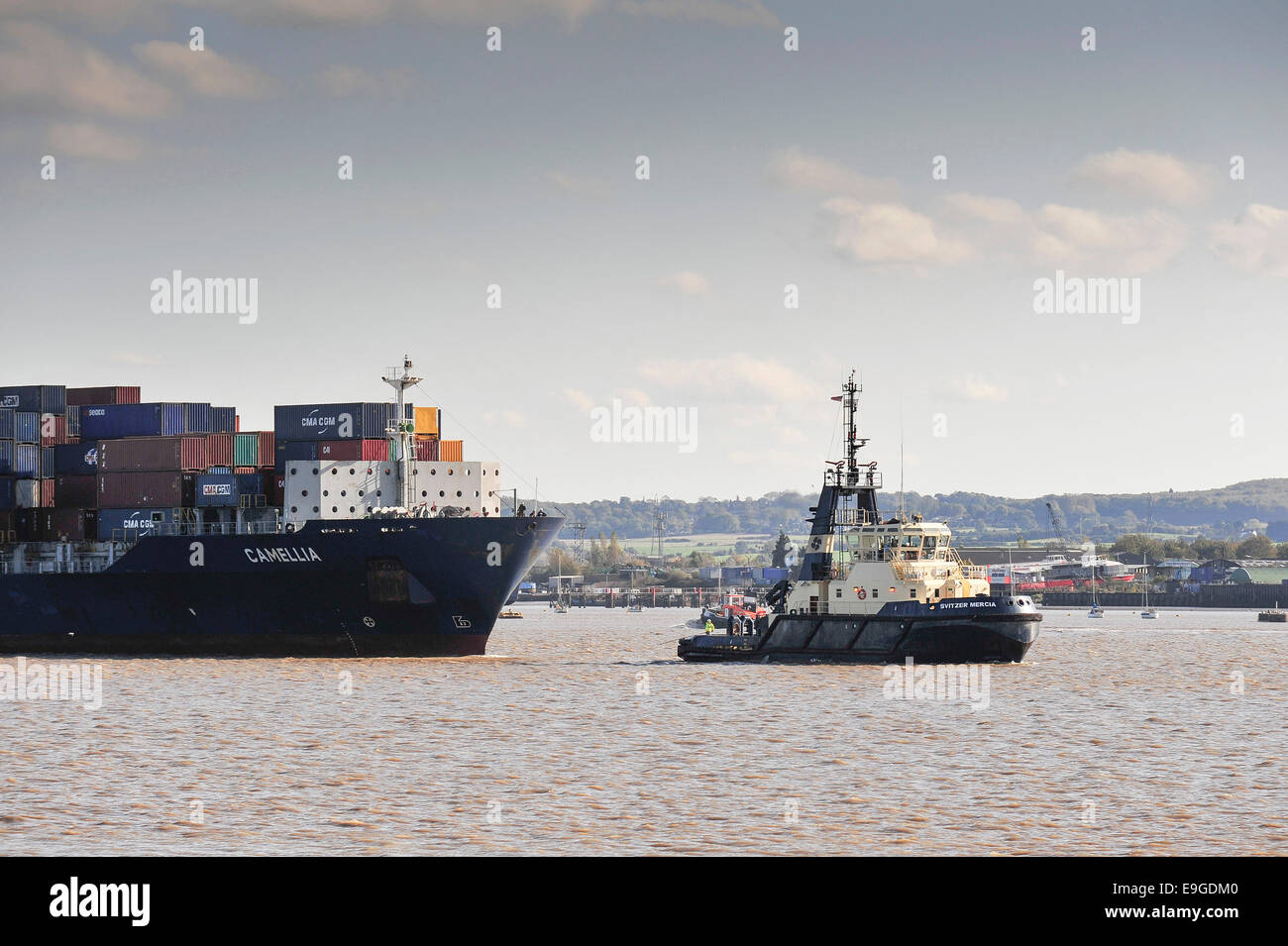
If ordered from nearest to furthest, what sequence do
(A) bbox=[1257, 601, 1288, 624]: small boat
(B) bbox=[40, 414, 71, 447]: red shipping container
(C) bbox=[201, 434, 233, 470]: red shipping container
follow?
(C) bbox=[201, 434, 233, 470]: red shipping container
(B) bbox=[40, 414, 71, 447]: red shipping container
(A) bbox=[1257, 601, 1288, 624]: small boat

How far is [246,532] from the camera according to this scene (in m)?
73.6

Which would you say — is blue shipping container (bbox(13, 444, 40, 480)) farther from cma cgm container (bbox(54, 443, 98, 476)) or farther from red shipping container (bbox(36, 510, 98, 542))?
red shipping container (bbox(36, 510, 98, 542))

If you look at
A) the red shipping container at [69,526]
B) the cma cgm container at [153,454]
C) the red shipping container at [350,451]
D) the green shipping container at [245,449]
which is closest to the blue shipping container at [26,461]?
the red shipping container at [69,526]

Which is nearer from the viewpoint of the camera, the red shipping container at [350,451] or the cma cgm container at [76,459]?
the red shipping container at [350,451]

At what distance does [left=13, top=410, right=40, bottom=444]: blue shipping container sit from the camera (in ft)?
259

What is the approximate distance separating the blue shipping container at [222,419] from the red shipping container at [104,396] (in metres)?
5.28

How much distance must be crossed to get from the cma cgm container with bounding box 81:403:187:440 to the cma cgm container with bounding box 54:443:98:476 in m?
0.71

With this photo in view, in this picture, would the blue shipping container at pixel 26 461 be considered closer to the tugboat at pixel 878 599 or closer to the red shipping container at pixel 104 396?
the red shipping container at pixel 104 396

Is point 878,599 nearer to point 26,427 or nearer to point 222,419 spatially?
point 222,419

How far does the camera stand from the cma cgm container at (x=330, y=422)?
241 feet
